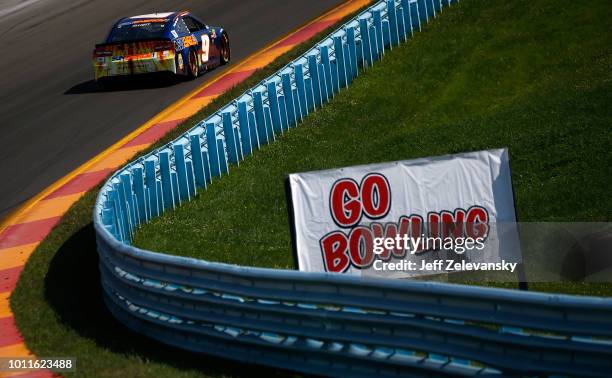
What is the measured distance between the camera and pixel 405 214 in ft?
32.6

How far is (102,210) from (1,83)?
1210cm

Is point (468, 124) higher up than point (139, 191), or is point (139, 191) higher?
point (139, 191)

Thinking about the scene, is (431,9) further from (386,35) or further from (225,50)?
(225,50)

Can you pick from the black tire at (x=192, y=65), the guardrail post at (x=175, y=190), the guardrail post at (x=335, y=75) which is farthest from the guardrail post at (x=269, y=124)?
the black tire at (x=192, y=65)

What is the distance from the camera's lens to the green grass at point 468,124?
1434cm

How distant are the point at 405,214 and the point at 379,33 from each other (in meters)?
12.4

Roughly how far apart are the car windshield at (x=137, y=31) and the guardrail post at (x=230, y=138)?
439cm

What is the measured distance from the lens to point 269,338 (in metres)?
10.1

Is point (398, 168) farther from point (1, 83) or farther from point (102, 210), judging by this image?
point (1, 83)

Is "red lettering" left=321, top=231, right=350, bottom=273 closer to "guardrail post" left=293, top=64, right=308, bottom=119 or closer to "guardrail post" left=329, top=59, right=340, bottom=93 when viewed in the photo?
"guardrail post" left=293, top=64, right=308, bottom=119

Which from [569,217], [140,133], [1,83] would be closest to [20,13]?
[1,83]

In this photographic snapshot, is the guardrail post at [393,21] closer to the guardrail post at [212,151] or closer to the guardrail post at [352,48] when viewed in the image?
the guardrail post at [352,48]

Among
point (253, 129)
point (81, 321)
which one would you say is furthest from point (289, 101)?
point (81, 321)

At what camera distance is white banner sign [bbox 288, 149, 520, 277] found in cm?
977
